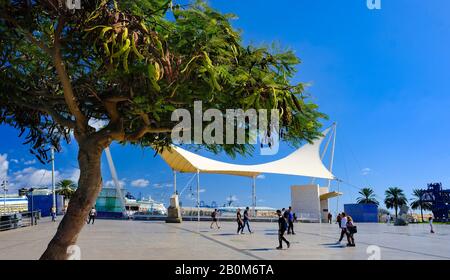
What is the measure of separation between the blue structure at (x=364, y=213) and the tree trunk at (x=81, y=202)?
163 feet

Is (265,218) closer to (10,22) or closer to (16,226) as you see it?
(16,226)

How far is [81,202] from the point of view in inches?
370

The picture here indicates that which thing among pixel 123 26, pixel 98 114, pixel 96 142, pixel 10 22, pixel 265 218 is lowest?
pixel 265 218

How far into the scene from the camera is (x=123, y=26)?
7066 millimetres

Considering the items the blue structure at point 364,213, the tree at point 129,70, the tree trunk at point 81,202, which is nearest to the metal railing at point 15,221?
the tree at point 129,70

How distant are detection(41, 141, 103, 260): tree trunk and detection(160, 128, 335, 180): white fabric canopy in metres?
37.6

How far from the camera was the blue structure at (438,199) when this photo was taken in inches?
2756

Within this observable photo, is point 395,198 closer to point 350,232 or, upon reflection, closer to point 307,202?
point 307,202

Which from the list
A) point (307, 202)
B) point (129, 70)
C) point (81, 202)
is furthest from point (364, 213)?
point (129, 70)

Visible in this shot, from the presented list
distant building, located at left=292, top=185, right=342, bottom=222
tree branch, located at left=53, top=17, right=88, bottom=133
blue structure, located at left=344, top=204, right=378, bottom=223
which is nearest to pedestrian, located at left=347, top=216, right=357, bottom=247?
tree branch, located at left=53, top=17, right=88, bottom=133

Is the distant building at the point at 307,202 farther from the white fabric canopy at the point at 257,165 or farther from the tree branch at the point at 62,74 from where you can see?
the tree branch at the point at 62,74

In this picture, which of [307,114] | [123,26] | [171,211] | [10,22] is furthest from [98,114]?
[171,211]

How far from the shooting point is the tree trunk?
30.0ft
